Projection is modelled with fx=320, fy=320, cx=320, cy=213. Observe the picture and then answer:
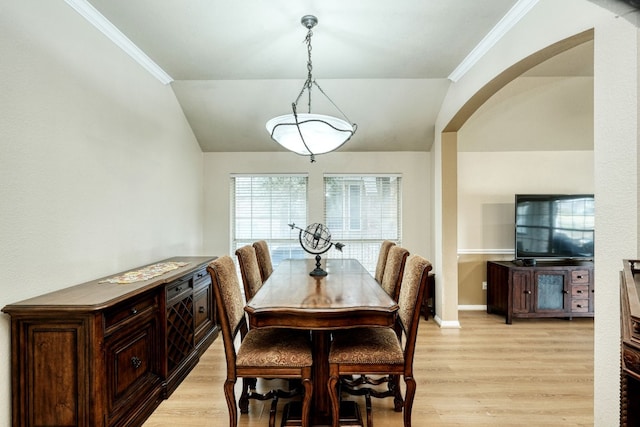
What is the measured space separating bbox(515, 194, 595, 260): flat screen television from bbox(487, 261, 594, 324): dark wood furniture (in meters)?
0.21

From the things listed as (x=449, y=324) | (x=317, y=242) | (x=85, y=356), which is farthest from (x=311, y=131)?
(x=449, y=324)

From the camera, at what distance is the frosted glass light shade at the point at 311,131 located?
2.27 metres

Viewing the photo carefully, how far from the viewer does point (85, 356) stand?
5.53ft

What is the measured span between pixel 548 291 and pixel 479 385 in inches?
82.0

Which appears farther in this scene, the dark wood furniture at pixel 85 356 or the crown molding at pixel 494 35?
the crown molding at pixel 494 35

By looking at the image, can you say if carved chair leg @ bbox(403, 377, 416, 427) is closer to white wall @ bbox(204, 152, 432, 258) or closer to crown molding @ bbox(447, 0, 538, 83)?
crown molding @ bbox(447, 0, 538, 83)

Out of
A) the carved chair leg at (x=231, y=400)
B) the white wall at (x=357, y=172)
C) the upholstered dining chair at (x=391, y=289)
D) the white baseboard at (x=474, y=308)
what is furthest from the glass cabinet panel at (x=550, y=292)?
the carved chair leg at (x=231, y=400)

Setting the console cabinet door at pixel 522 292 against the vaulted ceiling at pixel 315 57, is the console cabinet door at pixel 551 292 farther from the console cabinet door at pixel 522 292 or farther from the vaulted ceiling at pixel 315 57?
the vaulted ceiling at pixel 315 57

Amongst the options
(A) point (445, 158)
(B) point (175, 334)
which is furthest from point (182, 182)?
(A) point (445, 158)

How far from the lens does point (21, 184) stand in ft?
5.76

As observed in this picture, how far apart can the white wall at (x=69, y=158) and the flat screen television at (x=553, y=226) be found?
4.27 meters

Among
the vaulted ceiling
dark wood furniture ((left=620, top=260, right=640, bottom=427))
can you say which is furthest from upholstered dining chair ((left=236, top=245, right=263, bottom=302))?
dark wood furniture ((left=620, top=260, right=640, bottom=427))

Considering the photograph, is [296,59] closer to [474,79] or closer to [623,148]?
[474,79]

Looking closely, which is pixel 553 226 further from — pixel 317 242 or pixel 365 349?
pixel 365 349
